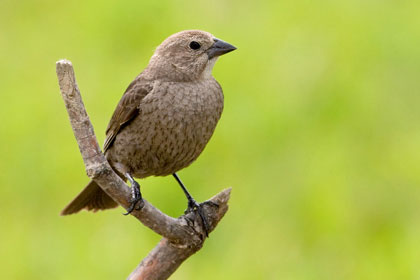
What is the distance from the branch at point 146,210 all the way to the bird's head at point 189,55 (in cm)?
73

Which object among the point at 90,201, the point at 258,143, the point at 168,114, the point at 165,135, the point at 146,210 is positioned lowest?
the point at 258,143

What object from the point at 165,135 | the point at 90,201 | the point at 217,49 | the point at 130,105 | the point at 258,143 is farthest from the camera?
the point at 258,143

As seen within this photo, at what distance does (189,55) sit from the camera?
17.8ft

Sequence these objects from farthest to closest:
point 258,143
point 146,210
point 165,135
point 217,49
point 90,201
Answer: point 258,143
point 90,201
point 217,49
point 165,135
point 146,210

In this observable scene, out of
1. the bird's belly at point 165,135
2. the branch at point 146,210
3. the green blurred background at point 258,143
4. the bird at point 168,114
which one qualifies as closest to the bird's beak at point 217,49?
the bird at point 168,114

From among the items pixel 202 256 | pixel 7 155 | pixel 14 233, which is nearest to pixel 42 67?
pixel 7 155

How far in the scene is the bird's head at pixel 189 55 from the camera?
5387mm

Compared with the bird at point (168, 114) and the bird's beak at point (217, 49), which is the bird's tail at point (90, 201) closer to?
the bird at point (168, 114)

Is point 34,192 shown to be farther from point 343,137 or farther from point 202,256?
point 343,137

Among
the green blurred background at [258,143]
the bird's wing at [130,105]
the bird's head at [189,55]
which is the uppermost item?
the bird's head at [189,55]

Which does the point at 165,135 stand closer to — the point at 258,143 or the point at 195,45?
the point at 195,45

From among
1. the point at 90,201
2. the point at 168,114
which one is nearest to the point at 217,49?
the point at 168,114

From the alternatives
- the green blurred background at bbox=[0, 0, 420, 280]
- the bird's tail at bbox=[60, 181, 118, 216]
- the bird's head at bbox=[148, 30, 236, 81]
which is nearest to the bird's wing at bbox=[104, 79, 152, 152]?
the bird's head at bbox=[148, 30, 236, 81]

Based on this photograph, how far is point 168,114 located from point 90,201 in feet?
2.70
